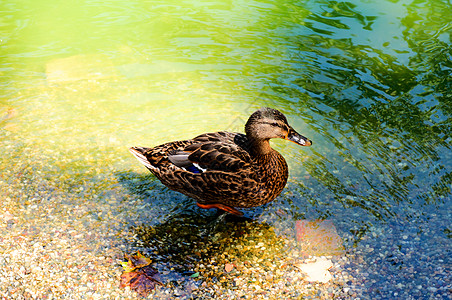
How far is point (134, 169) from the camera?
4.87 metres

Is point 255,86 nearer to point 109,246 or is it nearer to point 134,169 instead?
point 134,169

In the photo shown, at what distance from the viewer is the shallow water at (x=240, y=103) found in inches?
169

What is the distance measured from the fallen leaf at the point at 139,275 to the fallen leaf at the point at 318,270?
1.17 m

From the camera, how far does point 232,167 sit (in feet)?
13.2

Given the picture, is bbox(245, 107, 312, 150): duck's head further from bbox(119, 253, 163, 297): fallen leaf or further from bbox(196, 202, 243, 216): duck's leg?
bbox(119, 253, 163, 297): fallen leaf

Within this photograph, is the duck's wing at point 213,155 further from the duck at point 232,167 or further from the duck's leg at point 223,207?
the duck's leg at point 223,207

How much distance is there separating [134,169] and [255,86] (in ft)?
7.29

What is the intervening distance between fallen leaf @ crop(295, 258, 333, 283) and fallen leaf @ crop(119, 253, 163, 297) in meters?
1.17

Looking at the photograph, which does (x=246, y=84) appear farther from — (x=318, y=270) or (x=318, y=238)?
(x=318, y=270)

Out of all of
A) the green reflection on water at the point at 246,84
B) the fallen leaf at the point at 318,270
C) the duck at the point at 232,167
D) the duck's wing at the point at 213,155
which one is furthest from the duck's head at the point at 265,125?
the fallen leaf at the point at 318,270

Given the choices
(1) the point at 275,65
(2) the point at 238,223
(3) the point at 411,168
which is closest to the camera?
(2) the point at 238,223

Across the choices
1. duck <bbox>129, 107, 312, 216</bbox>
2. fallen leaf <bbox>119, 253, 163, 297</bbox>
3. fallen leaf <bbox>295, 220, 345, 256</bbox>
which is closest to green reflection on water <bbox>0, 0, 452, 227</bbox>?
fallen leaf <bbox>295, 220, 345, 256</bbox>

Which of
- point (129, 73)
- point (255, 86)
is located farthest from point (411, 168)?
point (129, 73)

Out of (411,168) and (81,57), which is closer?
(411,168)
